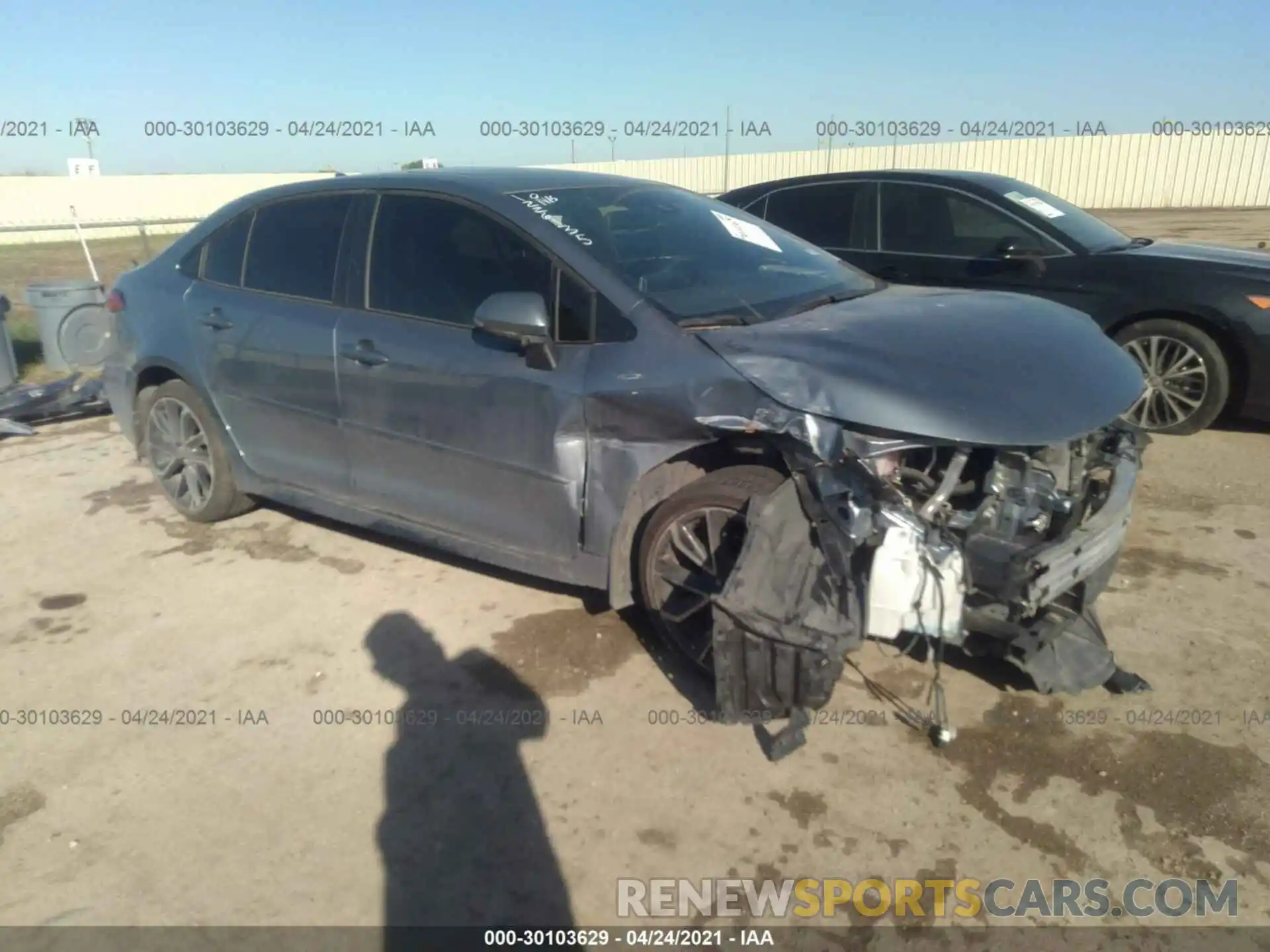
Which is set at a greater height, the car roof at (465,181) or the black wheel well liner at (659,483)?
the car roof at (465,181)

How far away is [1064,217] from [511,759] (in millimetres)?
5261

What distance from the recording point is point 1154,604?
3.84 m

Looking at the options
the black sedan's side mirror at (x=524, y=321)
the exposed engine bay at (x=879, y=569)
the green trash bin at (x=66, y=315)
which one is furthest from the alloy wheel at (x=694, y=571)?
the green trash bin at (x=66, y=315)

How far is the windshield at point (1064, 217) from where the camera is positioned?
19.8 ft

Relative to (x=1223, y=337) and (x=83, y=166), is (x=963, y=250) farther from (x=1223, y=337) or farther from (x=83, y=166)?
(x=83, y=166)

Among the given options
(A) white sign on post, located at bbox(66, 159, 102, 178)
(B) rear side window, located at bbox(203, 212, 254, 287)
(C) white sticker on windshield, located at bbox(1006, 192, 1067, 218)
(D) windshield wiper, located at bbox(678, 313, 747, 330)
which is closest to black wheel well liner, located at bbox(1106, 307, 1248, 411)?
(C) white sticker on windshield, located at bbox(1006, 192, 1067, 218)

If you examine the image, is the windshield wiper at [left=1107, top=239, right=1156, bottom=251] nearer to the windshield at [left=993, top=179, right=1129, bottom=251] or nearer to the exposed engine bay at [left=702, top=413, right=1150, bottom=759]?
the windshield at [left=993, top=179, right=1129, bottom=251]

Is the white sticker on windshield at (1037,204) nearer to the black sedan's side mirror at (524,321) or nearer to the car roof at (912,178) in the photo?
the car roof at (912,178)

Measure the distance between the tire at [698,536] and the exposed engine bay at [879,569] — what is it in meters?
0.16

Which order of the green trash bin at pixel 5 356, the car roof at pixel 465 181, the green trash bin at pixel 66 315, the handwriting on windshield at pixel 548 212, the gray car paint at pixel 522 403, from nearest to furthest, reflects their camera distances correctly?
1. the gray car paint at pixel 522 403
2. the handwriting on windshield at pixel 548 212
3. the car roof at pixel 465 181
4. the green trash bin at pixel 5 356
5. the green trash bin at pixel 66 315

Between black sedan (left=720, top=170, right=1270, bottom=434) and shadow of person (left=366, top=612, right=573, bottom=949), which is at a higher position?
black sedan (left=720, top=170, right=1270, bottom=434)

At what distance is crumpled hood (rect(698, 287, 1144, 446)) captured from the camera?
274 cm

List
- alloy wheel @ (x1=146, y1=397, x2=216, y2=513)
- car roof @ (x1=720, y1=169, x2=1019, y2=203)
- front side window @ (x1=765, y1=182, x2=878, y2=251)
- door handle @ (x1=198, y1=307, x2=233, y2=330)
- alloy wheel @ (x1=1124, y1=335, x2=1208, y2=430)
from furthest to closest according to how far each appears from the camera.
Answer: front side window @ (x1=765, y1=182, x2=878, y2=251) → car roof @ (x1=720, y1=169, x2=1019, y2=203) → alloy wheel @ (x1=1124, y1=335, x2=1208, y2=430) → alloy wheel @ (x1=146, y1=397, x2=216, y2=513) → door handle @ (x1=198, y1=307, x2=233, y2=330)

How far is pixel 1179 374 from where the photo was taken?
5.73 metres
